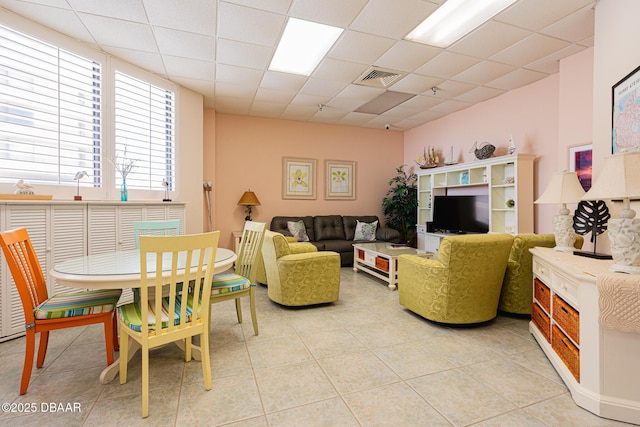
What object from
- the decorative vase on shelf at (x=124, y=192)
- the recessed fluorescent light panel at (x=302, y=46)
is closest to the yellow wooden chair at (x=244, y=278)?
the decorative vase on shelf at (x=124, y=192)

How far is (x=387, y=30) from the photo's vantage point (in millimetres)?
2896

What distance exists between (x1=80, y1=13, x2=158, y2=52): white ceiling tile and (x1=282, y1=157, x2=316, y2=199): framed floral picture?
3126 millimetres

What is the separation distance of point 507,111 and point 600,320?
12.4 ft

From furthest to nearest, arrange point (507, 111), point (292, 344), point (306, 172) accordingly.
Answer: point (306, 172) < point (507, 111) < point (292, 344)

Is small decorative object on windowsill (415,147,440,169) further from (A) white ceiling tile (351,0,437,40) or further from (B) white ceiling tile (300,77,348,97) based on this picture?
(A) white ceiling tile (351,0,437,40)

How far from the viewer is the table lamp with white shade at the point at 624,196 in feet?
5.19

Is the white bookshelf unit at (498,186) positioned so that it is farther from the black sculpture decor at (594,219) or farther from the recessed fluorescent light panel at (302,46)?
the recessed fluorescent light panel at (302,46)

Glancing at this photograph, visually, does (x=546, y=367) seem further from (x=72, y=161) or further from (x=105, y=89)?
(x=105, y=89)

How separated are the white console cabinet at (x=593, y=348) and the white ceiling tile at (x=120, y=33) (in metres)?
3.99

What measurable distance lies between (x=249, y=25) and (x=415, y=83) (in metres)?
2.39

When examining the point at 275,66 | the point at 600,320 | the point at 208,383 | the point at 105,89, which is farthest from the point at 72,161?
the point at 600,320

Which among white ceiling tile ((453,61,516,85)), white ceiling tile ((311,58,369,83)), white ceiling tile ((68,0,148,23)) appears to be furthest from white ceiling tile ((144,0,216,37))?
white ceiling tile ((453,61,516,85))

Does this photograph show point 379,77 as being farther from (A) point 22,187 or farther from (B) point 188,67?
(A) point 22,187

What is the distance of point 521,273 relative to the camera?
115 inches
